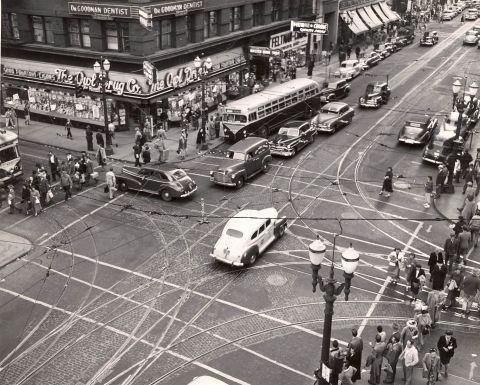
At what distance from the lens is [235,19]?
4700 centimetres

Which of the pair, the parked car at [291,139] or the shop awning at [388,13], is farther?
the shop awning at [388,13]

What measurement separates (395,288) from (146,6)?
2406cm

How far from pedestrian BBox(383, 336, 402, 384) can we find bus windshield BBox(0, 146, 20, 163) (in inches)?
875

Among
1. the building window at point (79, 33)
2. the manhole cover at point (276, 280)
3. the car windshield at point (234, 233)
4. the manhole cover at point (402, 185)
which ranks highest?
the building window at point (79, 33)

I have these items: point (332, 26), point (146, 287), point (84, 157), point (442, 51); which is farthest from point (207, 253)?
Answer: point (442, 51)

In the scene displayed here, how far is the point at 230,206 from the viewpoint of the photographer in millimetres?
26656

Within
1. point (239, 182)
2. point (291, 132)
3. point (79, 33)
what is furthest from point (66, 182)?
point (79, 33)

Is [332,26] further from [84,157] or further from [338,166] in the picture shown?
[84,157]

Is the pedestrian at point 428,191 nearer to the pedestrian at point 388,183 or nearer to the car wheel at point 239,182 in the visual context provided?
the pedestrian at point 388,183

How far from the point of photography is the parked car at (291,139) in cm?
3278

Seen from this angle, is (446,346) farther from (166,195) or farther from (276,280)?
(166,195)

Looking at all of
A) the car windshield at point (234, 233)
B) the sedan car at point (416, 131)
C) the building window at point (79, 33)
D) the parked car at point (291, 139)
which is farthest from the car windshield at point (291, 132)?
the building window at point (79, 33)

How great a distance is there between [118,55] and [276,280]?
2226 cm

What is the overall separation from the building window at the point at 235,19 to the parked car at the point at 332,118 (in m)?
13.3
